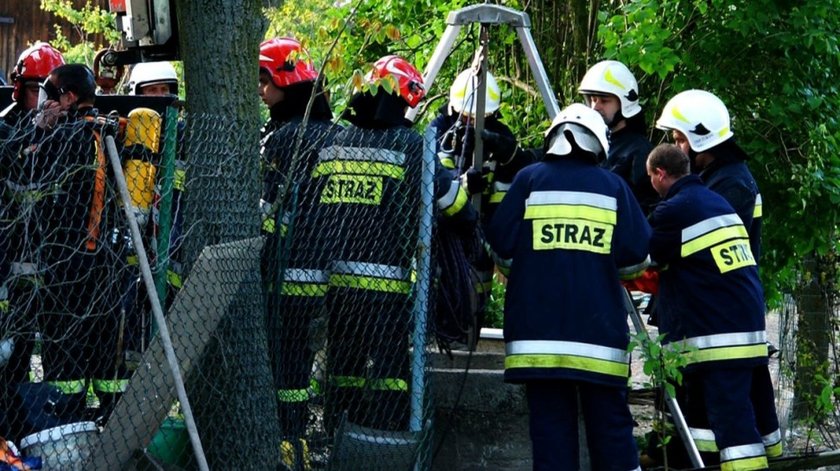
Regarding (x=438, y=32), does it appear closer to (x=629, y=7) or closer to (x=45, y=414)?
(x=629, y=7)

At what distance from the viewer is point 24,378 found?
5.73m

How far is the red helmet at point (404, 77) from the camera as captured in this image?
654 centimetres

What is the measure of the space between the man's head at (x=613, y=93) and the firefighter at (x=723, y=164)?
313mm

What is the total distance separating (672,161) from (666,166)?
43 mm

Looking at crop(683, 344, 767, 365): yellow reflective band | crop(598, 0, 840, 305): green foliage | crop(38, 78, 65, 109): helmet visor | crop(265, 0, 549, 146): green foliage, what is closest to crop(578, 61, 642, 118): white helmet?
crop(598, 0, 840, 305): green foliage

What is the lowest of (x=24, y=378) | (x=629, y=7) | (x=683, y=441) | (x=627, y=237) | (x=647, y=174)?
(x=683, y=441)

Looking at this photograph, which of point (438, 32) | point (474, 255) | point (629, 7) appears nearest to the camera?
point (474, 255)

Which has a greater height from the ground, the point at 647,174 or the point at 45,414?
the point at 647,174

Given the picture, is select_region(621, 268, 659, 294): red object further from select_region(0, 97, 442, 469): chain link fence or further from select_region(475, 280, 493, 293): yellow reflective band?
select_region(0, 97, 442, 469): chain link fence

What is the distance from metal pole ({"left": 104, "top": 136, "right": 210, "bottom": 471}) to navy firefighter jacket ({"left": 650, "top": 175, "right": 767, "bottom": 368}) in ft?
8.73

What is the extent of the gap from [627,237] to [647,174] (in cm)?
146

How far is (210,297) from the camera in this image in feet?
17.8

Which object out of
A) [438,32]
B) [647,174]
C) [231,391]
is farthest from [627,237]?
[438,32]

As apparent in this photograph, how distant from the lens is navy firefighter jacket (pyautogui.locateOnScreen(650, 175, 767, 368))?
658cm
